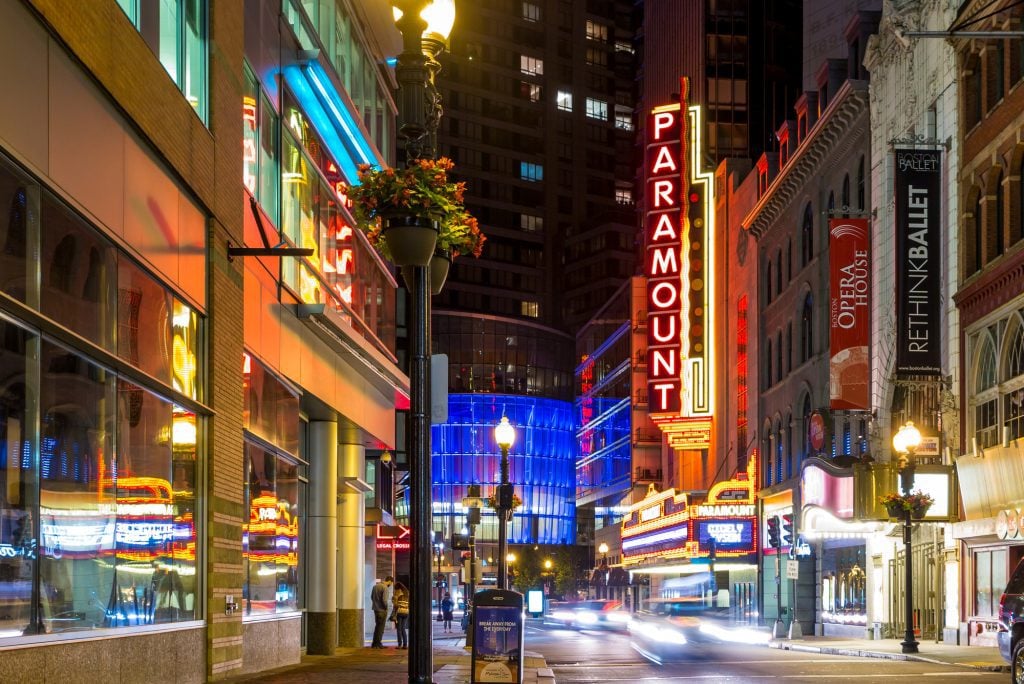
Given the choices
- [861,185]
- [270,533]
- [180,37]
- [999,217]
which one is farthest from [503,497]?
[861,185]

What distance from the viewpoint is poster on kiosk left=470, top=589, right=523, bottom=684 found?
18.8 meters

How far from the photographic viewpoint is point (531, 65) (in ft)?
577

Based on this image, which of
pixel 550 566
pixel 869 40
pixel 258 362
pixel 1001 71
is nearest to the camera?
pixel 258 362

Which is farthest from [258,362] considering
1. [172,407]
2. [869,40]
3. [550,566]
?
[550,566]

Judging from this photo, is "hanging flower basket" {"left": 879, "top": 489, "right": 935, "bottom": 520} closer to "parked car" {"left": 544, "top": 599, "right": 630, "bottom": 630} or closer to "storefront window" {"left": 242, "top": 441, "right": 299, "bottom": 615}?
"storefront window" {"left": 242, "top": 441, "right": 299, "bottom": 615}

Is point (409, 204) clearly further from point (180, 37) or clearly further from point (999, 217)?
point (999, 217)

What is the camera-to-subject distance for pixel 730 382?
74875 mm

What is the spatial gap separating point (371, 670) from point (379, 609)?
547 inches

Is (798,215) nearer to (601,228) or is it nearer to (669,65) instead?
(669,65)

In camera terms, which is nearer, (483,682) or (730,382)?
(483,682)

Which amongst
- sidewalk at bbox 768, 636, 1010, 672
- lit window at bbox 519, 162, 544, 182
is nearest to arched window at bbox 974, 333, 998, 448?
sidewalk at bbox 768, 636, 1010, 672

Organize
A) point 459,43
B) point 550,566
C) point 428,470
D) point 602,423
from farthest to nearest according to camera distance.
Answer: point 459,43 < point 550,566 < point 602,423 < point 428,470

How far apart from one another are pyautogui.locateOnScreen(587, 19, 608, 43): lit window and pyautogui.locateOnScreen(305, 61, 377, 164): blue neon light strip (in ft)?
488

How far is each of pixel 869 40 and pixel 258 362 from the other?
31.1 meters
